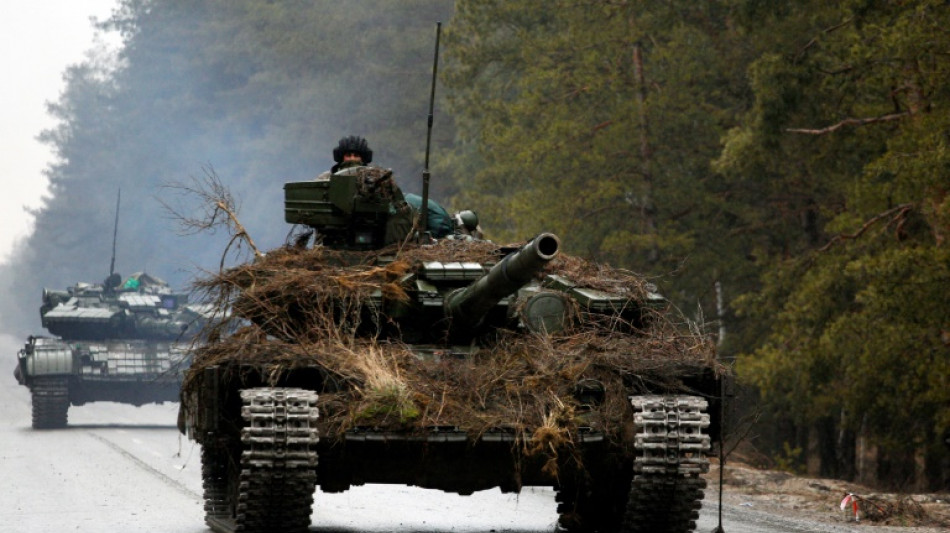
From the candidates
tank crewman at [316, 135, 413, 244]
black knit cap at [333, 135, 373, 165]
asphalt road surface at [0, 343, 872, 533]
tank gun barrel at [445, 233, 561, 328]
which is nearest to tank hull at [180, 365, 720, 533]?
tank gun barrel at [445, 233, 561, 328]

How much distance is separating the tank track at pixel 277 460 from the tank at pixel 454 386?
0.01 m

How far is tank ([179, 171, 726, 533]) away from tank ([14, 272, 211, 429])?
1721 cm

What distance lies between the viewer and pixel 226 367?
406 inches

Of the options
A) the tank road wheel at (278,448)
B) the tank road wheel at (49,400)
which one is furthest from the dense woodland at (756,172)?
the tank road wheel at (49,400)

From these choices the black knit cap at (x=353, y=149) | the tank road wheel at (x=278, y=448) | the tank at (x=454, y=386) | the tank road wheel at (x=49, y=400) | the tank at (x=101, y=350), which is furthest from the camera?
the tank at (x=101, y=350)

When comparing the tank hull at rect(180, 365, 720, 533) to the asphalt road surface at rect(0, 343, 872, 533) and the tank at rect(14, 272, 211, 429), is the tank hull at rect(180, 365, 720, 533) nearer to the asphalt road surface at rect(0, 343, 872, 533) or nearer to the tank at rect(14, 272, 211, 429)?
the asphalt road surface at rect(0, 343, 872, 533)

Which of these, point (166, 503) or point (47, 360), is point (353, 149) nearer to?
point (166, 503)

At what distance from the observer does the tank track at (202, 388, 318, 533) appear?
31.9 ft

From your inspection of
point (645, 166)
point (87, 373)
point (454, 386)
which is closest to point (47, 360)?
point (87, 373)

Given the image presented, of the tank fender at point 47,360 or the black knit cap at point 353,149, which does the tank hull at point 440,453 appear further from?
the tank fender at point 47,360

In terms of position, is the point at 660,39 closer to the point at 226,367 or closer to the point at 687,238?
the point at 687,238

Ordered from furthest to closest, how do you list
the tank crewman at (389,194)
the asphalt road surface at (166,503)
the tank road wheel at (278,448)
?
the asphalt road surface at (166,503) → the tank crewman at (389,194) → the tank road wheel at (278,448)

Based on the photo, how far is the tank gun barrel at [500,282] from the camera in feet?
32.5

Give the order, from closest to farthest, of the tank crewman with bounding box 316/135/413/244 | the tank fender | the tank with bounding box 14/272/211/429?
1. the tank crewman with bounding box 316/135/413/244
2. the tank fender
3. the tank with bounding box 14/272/211/429
